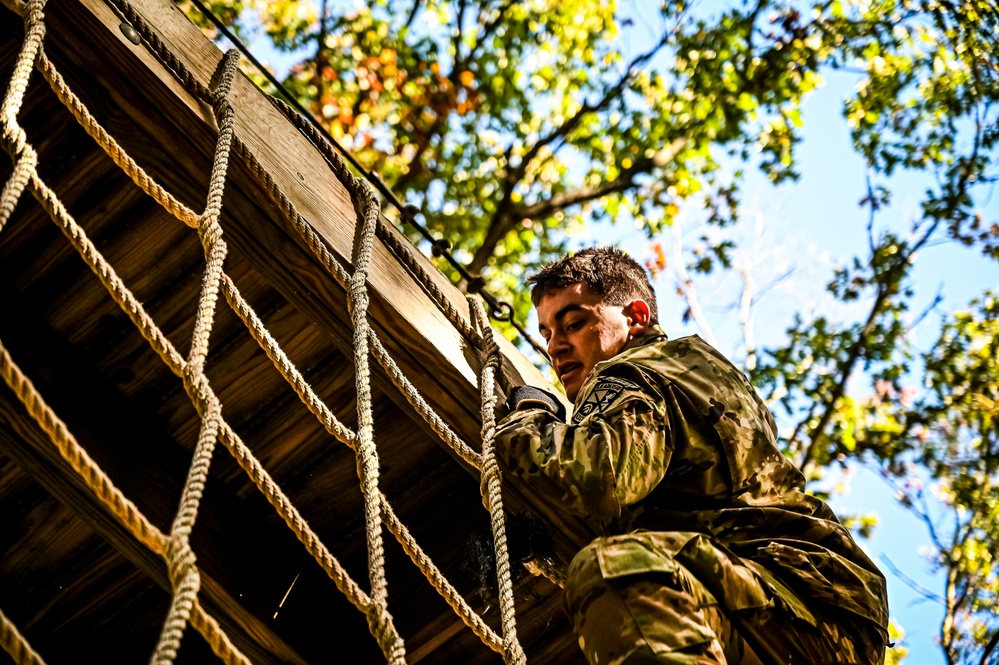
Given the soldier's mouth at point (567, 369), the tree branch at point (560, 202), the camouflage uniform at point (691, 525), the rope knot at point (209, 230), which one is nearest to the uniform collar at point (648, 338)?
the soldier's mouth at point (567, 369)

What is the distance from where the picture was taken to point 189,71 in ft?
6.98

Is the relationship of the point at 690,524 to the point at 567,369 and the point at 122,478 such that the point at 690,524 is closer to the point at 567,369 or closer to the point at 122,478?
the point at 567,369

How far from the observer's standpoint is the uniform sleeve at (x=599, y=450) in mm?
1844

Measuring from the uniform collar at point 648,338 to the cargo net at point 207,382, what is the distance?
39 cm

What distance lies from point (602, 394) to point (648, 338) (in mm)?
565

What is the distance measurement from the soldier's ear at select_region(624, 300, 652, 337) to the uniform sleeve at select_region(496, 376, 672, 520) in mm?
594

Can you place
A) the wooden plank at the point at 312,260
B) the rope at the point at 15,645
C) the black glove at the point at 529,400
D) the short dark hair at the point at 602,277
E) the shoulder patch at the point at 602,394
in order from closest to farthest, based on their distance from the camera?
the rope at the point at 15,645 < the shoulder patch at the point at 602,394 < the wooden plank at the point at 312,260 < the black glove at the point at 529,400 < the short dark hair at the point at 602,277

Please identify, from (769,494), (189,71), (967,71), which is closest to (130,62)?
(189,71)

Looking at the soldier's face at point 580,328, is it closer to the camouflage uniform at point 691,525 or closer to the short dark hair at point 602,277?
the short dark hair at point 602,277

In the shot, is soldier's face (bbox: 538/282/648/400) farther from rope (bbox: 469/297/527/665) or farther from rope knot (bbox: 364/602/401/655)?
rope knot (bbox: 364/602/401/655)

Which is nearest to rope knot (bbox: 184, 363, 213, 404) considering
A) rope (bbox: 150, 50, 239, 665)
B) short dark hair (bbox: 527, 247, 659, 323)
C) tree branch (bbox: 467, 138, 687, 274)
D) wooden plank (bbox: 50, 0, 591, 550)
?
rope (bbox: 150, 50, 239, 665)

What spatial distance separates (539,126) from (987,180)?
3894 millimetres

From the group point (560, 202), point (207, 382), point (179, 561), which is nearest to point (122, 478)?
point (207, 382)

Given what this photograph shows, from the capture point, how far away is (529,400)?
230 centimetres
